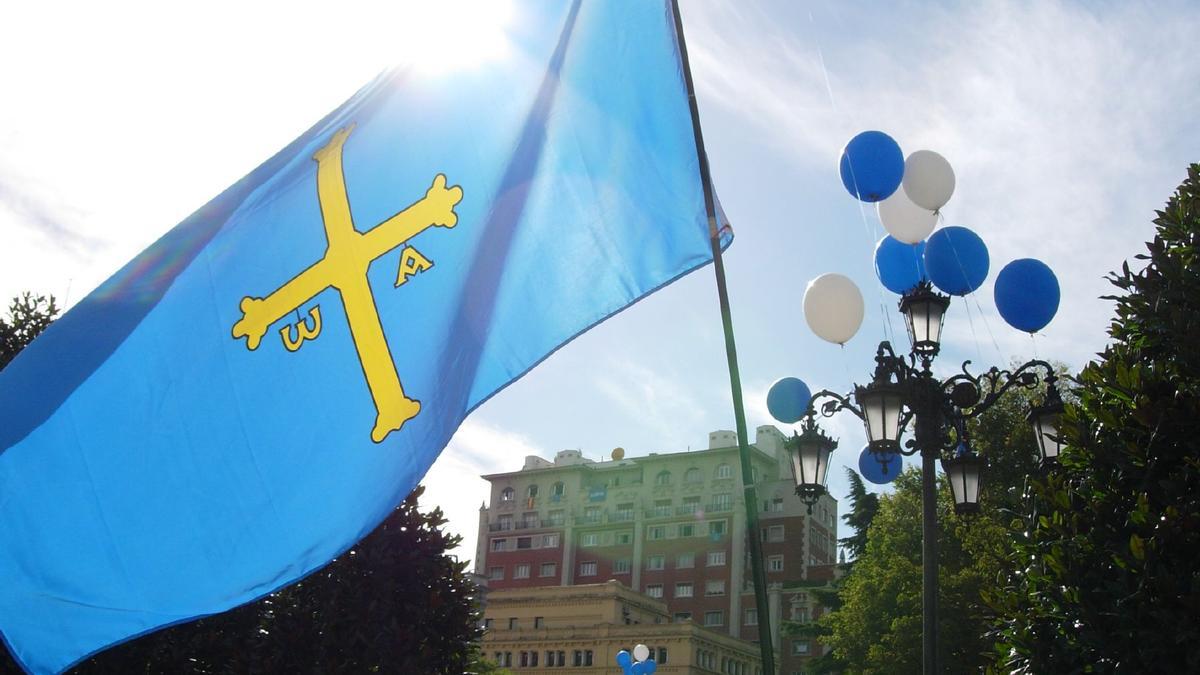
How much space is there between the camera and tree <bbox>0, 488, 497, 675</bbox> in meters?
15.9

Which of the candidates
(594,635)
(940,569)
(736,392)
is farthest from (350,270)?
(594,635)

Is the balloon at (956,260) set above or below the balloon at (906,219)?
below

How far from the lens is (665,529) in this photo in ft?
281

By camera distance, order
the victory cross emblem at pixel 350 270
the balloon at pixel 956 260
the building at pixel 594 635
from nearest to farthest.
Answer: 1. the victory cross emblem at pixel 350 270
2. the balloon at pixel 956 260
3. the building at pixel 594 635

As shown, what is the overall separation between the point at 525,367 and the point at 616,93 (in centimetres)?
130

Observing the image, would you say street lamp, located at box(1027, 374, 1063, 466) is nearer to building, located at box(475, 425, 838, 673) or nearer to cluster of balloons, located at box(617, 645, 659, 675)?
cluster of balloons, located at box(617, 645, 659, 675)

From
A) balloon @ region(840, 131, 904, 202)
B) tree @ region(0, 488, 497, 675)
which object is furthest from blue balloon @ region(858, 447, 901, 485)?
tree @ region(0, 488, 497, 675)

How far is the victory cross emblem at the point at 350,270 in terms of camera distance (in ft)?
17.1

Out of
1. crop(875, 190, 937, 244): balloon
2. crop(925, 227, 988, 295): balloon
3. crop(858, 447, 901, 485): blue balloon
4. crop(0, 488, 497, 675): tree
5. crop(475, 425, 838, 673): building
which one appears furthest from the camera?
crop(475, 425, 838, 673): building

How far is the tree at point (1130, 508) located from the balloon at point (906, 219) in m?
5.95

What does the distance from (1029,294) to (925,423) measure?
179 cm

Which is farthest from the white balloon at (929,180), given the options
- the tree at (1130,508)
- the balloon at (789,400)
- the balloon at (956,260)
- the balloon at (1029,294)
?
the tree at (1130,508)

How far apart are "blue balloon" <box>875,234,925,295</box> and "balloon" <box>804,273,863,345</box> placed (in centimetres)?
111

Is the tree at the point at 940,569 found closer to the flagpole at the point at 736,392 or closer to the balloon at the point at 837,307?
the balloon at the point at 837,307
